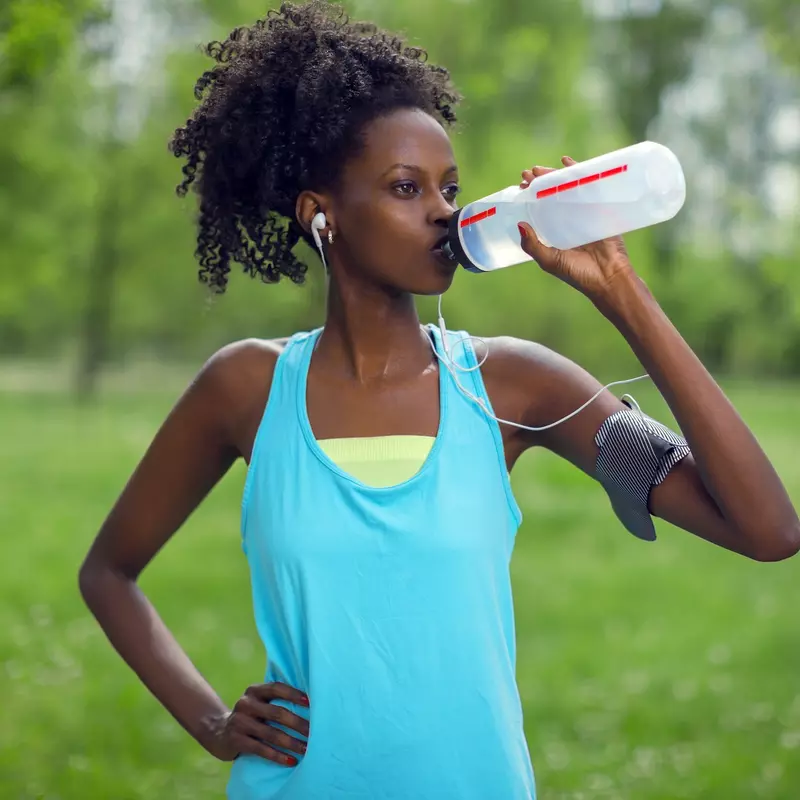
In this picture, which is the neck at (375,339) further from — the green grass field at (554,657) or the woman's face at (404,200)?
the green grass field at (554,657)

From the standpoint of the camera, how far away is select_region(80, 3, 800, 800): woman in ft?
5.98

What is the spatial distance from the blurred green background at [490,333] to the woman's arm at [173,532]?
0.89 meters

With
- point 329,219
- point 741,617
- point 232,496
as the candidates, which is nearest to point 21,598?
point 232,496

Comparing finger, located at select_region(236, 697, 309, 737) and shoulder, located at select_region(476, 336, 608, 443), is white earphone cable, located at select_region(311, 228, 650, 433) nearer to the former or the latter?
shoulder, located at select_region(476, 336, 608, 443)

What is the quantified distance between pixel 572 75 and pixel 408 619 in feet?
36.1

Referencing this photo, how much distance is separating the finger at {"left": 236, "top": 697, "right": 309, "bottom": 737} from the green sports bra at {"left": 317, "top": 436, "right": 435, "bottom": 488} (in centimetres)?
41

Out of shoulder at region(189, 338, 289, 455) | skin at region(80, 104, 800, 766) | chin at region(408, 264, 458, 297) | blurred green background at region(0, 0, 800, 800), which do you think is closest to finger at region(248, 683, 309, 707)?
skin at region(80, 104, 800, 766)

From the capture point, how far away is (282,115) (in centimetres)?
221

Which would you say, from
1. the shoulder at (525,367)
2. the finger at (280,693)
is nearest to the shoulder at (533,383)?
the shoulder at (525,367)

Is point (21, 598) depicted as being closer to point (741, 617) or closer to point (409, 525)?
point (741, 617)

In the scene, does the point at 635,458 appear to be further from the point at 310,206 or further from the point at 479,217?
the point at 310,206

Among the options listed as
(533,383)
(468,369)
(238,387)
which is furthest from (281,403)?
(533,383)

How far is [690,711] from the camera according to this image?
5508mm

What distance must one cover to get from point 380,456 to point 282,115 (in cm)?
72
